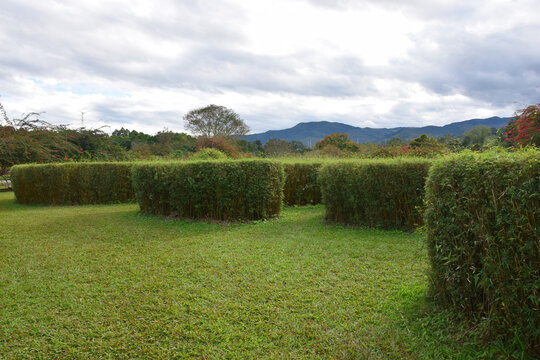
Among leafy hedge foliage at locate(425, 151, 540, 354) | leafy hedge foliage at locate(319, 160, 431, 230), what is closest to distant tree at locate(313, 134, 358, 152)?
leafy hedge foliage at locate(319, 160, 431, 230)

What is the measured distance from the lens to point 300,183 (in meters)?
10.1

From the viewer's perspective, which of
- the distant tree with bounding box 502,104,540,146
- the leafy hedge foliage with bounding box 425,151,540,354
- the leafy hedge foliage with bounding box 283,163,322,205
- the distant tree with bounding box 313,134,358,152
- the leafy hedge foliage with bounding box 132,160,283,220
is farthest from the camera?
the distant tree with bounding box 313,134,358,152

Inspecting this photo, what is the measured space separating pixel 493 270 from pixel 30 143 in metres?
17.6

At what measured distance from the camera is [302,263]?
447cm

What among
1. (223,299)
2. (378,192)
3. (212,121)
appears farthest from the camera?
(212,121)

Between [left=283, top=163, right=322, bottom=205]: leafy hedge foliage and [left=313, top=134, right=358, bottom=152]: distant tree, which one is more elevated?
[left=313, top=134, right=358, bottom=152]: distant tree

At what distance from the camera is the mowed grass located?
8.51 ft

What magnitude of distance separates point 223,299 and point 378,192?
414 centimetres

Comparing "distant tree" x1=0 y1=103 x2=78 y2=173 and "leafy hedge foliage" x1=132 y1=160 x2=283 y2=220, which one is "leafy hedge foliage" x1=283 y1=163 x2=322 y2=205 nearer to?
"leafy hedge foliage" x1=132 y1=160 x2=283 y2=220

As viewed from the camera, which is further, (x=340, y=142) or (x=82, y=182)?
(x=340, y=142)

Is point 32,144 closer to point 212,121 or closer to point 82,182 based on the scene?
point 82,182

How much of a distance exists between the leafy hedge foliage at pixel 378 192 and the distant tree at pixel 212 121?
1211 inches

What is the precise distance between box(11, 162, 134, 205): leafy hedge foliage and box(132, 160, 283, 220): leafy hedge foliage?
12.5 feet

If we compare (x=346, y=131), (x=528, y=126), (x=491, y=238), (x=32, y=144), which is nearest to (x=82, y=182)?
(x=32, y=144)
